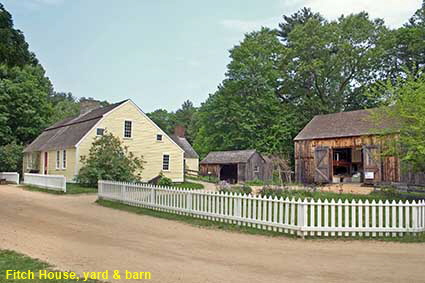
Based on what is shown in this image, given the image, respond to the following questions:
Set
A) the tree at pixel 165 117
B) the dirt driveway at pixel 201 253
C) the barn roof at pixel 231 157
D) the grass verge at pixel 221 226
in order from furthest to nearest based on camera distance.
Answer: the tree at pixel 165 117, the barn roof at pixel 231 157, the grass verge at pixel 221 226, the dirt driveway at pixel 201 253

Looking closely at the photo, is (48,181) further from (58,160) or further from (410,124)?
(410,124)

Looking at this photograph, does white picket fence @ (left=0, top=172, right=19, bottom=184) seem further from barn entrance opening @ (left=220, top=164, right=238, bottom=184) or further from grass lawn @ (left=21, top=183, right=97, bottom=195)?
barn entrance opening @ (left=220, top=164, right=238, bottom=184)

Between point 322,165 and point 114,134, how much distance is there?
15.6m

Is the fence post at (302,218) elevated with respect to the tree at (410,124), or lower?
lower

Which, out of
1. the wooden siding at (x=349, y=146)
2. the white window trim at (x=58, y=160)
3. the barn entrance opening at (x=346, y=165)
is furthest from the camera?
the barn entrance opening at (x=346, y=165)

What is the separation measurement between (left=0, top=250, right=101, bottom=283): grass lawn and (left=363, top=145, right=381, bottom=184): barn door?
2333 centimetres

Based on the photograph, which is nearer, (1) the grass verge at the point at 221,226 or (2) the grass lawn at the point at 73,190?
(1) the grass verge at the point at 221,226

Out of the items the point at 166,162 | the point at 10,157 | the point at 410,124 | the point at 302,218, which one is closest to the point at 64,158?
the point at 166,162

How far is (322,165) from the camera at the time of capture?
2959 cm

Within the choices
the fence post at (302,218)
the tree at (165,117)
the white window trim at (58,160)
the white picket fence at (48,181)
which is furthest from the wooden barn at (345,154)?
the tree at (165,117)

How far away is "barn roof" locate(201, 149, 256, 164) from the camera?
35959 millimetres

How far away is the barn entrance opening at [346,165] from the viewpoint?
98.6 ft

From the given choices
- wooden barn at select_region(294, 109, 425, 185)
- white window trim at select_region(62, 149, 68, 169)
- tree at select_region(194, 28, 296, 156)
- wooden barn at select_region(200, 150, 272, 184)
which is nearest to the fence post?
wooden barn at select_region(294, 109, 425, 185)

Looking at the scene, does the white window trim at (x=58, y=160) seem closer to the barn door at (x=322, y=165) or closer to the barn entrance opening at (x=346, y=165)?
the barn door at (x=322, y=165)
